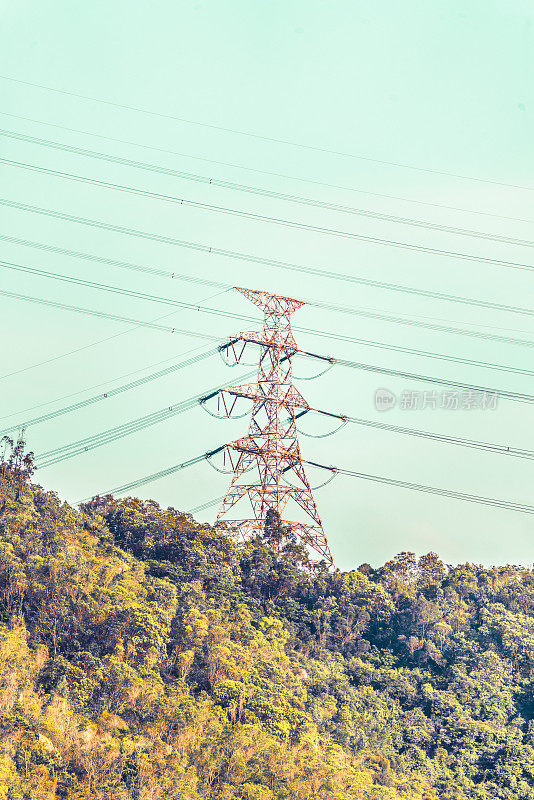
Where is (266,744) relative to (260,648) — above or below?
below

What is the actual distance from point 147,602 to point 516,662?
80.7 ft

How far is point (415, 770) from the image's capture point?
50.7 meters

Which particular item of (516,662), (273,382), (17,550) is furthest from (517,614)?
(17,550)

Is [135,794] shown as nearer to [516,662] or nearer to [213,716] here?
[213,716]

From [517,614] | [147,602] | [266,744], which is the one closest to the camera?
[266,744]

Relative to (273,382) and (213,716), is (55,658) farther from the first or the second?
(273,382)

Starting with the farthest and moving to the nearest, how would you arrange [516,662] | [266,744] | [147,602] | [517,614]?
[517,614] < [516,662] < [147,602] < [266,744]

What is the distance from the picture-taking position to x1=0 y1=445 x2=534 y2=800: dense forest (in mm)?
40031

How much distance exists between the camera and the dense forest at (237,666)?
131 feet

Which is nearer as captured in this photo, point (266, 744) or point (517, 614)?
point (266, 744)

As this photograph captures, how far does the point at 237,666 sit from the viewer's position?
4819 centimetres

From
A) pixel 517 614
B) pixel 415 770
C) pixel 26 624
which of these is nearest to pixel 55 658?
pixel 26 624

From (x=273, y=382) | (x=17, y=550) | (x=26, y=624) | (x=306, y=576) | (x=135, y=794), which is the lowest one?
(x=135, y=794)

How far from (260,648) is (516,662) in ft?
59.5
